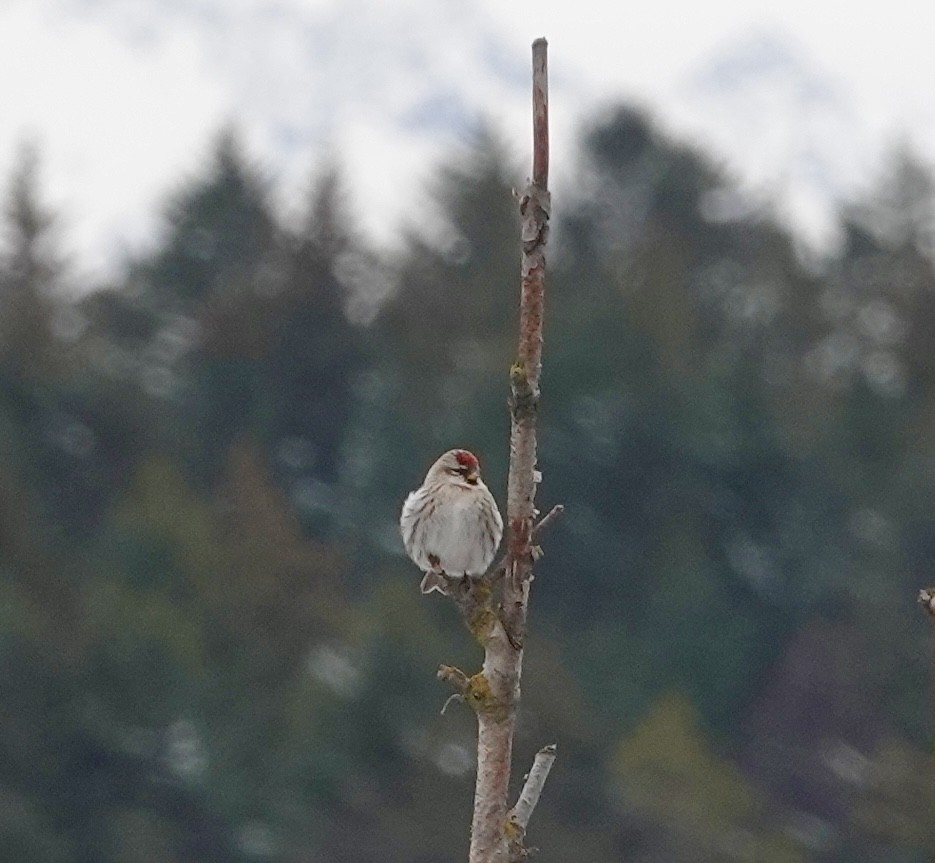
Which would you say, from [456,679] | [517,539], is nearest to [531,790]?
[456,679]

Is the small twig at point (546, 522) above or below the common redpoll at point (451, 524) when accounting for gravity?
below

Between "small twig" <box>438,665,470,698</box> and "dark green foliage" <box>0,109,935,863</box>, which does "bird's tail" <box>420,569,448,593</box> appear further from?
"dark green foliage" <box>0,109,935,863</box>

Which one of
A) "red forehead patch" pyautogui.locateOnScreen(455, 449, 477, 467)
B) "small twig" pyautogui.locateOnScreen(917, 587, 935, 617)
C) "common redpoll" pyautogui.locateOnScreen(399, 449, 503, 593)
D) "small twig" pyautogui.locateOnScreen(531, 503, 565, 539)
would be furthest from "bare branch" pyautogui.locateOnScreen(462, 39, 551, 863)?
"red forehead patch" pyautogui.locateOnScreen(455, 449, 477, 467)

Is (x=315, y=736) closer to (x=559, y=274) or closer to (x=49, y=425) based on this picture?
(x=49, y=425)

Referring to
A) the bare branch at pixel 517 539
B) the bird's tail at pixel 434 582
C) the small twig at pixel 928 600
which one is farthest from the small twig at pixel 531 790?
the bird's tail at pixel 434 582

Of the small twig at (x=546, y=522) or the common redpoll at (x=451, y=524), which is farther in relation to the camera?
the common redpoll at (x=451, y=524)

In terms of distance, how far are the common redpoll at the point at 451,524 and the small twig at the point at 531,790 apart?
2309 mm

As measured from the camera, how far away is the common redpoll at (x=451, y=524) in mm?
10594

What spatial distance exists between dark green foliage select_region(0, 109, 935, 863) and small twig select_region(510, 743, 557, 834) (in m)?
46.2

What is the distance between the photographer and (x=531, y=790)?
759cm

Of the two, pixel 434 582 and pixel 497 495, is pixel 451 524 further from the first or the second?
pixel 497 495

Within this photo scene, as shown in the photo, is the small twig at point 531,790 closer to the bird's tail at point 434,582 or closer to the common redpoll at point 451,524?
the bird's tail at point 434,582

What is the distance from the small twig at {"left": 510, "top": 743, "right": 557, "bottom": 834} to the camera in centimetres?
752

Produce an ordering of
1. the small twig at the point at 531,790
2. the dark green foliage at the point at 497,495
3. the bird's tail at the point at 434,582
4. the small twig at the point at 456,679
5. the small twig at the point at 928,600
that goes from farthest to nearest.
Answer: the dark green foliage at the point at 497,495
the bird's tail at the point at 434,582
the small twig at the point at 456,679
the small twig at the point at 531,790
the small twig at the point at 928,600
